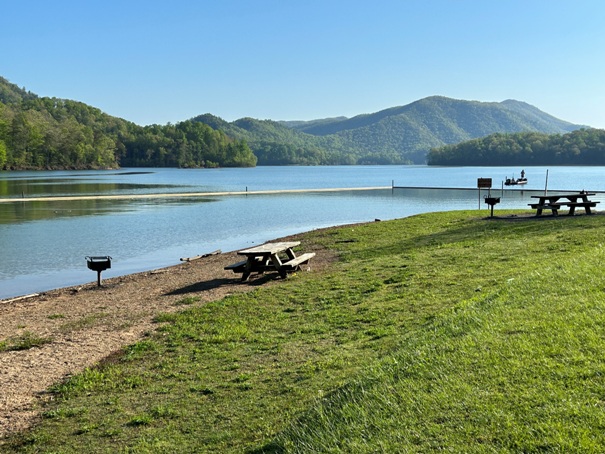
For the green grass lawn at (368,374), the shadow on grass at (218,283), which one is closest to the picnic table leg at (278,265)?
the shadow on grass at (218,283)

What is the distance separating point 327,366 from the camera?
715 centimetres

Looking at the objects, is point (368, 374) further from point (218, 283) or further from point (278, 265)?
point (218, 283)

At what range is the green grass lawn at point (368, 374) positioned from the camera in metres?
4.41

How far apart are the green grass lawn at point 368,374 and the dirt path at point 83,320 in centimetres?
39

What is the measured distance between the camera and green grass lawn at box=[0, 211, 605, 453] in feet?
14.5

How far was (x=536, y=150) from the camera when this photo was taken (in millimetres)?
179625

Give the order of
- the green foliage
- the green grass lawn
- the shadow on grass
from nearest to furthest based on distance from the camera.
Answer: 1. the green grass lawn
2. the green foliage
3. the shadow on grass

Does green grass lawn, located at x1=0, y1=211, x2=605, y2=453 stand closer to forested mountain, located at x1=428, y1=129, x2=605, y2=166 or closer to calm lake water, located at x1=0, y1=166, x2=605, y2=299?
calm lake water, located at x1=0, y1=166, x2=605, y2=299

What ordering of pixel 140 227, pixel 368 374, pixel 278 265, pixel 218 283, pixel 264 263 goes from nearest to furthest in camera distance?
1. pixel 368 374
2. pixel 278 265
3. pixel 218 283
4. pixel 264 263
5. pixel 140 227

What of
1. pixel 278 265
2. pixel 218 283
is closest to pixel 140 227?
pixel 218 283

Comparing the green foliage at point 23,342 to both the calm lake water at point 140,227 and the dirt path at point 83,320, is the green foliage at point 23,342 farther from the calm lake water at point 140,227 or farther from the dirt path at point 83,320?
the calm lake water at point 140,227

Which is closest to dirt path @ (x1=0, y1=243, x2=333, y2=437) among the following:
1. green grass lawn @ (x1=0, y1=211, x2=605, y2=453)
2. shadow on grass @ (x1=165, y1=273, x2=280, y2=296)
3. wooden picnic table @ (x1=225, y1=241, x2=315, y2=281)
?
shadow on grass @ (x1=165, y1=273, x2=280, y2=296)

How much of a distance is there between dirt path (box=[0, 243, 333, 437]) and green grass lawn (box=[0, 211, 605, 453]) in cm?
39

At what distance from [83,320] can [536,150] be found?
185915 mm
